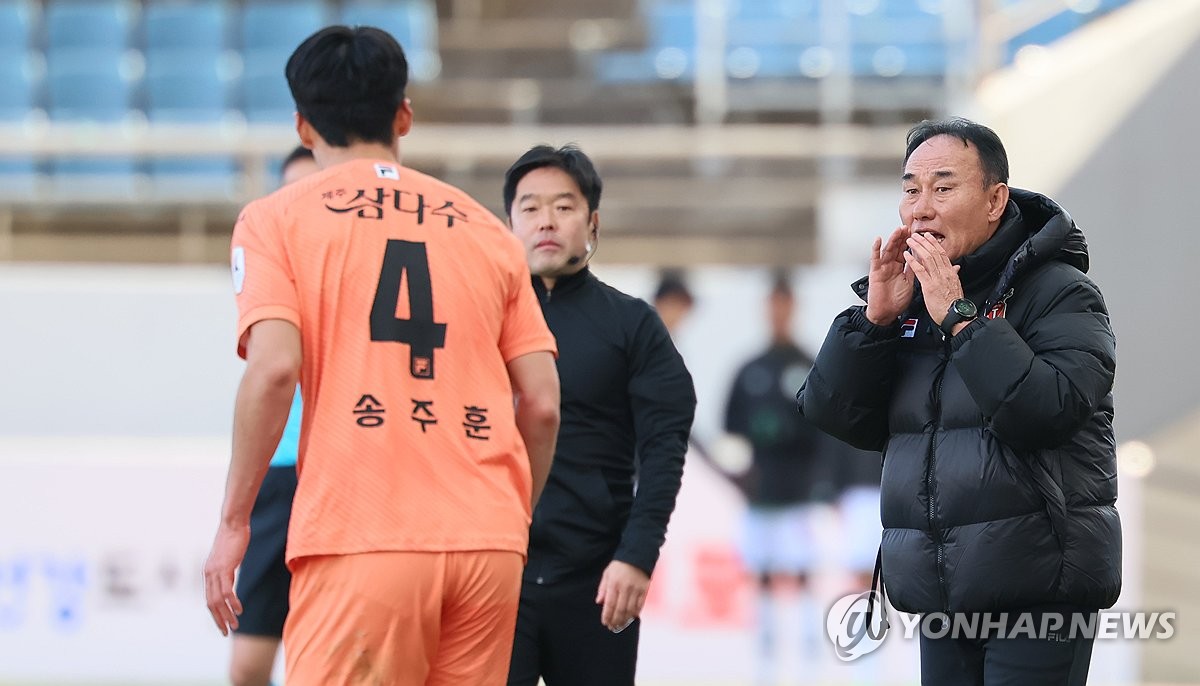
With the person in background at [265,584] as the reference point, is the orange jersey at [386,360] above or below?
above

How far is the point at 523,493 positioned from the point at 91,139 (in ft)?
23.6

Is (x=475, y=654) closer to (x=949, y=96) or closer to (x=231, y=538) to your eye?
(x=231, y=538)

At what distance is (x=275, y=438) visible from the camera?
125 inches

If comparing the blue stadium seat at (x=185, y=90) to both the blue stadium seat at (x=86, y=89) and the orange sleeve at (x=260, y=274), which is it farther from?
the orange sleeve at (x=260, y=274)

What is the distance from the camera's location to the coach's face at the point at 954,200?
3576mm

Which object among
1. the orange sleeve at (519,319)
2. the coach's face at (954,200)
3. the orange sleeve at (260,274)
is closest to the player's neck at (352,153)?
the orange sleeve at (260,274)

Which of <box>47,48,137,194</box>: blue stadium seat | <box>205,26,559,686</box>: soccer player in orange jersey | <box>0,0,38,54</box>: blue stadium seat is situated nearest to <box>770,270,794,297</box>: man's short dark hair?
<box>205,26,559,686</box>: soccer player in orange jersey

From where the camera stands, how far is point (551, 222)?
14.6 feet

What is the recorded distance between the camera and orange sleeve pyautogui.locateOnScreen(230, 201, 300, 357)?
314 centimetres

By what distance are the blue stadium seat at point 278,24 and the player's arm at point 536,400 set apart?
32.6 feet

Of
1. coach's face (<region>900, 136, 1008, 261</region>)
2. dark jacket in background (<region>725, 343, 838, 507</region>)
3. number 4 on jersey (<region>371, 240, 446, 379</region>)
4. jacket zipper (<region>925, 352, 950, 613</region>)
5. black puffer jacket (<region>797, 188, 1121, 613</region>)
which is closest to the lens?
number 4 on jersey (<region>371, 240, 446, 379</region>)

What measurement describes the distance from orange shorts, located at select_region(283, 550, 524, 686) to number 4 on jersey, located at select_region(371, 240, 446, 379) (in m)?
0.39

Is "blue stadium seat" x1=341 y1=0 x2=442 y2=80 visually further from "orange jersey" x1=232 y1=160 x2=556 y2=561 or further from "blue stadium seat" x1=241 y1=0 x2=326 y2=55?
"orange jersey" x1=232 y1=160 x2=556 y2=561

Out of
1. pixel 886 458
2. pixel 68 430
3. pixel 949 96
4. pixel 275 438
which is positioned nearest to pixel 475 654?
pixel 275 438
